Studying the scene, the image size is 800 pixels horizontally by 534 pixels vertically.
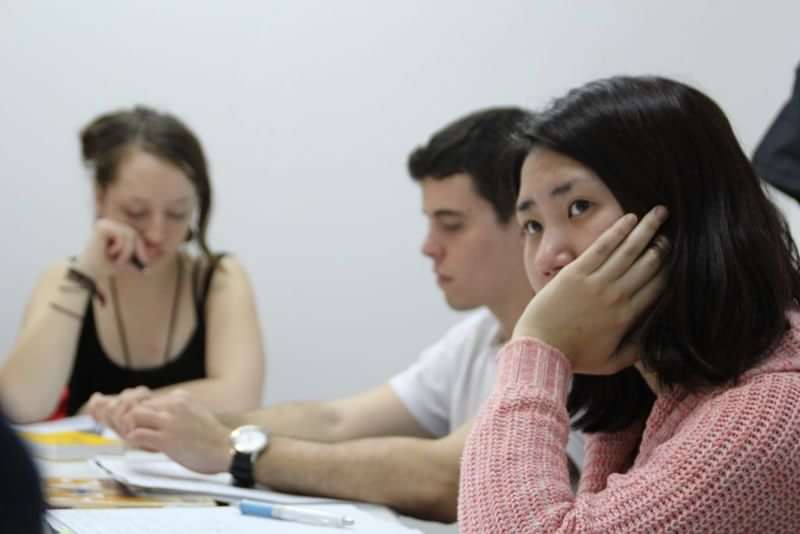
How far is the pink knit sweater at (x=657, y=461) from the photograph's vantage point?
903 millimetres

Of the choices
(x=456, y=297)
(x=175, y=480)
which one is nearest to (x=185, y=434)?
(x=175, y=480)

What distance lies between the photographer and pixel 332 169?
121 inches

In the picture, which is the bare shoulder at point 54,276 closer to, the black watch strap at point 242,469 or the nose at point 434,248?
the nose at point 434,248

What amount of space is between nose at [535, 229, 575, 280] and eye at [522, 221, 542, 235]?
14 mm

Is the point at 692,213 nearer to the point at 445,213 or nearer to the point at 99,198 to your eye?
the point at 445,213

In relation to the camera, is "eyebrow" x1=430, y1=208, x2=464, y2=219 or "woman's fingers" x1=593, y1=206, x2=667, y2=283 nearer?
"woman's fingers" x1=593, y1=206, x2=667, y2=283

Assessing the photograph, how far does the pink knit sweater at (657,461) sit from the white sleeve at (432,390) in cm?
92

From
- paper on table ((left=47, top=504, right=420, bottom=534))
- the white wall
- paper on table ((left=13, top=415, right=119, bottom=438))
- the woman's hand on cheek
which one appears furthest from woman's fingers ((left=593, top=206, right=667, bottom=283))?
the white wall

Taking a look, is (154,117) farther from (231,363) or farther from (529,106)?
(529,106)

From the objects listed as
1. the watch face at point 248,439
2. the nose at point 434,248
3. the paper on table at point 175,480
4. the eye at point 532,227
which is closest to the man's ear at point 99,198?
the nose at point 434,248

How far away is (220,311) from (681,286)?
154 centimetres

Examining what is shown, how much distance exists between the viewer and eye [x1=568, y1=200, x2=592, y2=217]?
1080 millimetres

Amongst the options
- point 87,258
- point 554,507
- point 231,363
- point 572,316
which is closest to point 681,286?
point 572,316

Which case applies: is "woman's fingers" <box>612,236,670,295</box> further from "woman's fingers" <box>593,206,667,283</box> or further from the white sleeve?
the white sleeve
